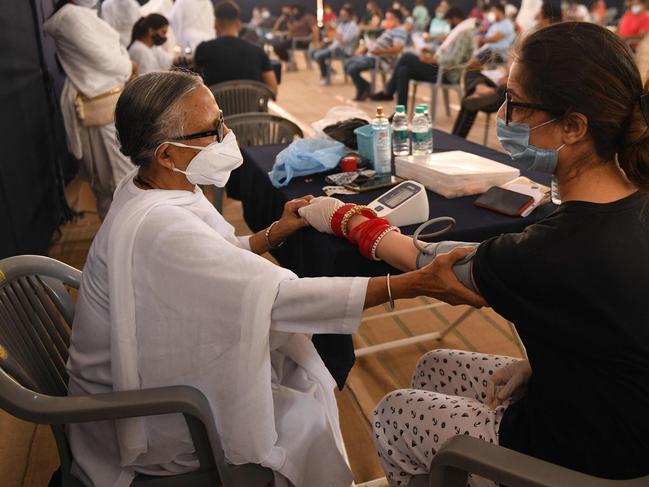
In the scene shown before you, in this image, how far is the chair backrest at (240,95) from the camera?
142 inches

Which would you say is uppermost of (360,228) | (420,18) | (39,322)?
(360,228)

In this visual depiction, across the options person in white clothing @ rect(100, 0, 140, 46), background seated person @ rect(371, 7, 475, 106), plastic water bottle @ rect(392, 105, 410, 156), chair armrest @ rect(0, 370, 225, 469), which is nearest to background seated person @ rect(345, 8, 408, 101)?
background seated person @ rect(371, 7, 475, 106)

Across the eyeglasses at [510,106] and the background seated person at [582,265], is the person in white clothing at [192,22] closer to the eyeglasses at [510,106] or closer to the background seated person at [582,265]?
the eyeglasses at [510,106]

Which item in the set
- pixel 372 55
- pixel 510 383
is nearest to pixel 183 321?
pixel 510 383

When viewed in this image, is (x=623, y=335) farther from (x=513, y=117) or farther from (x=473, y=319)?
(x=473, y=319)

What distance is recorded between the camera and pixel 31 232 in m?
2.96

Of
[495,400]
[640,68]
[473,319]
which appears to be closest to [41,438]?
[495,400]

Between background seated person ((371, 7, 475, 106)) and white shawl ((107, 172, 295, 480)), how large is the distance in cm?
512

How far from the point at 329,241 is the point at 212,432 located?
570mm

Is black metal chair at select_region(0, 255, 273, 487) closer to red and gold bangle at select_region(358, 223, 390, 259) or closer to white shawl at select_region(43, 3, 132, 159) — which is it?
red and gold bangle at select_region(358, 223, 390, 259)

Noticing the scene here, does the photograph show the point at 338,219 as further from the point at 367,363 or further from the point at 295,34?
the point at 295,34

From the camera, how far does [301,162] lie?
1.95 meters

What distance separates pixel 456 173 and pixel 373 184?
0.82 feet

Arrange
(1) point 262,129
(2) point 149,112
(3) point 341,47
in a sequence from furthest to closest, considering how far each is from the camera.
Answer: (3) point 341,47 → (1) point 262,129 → (2) point 149,112
